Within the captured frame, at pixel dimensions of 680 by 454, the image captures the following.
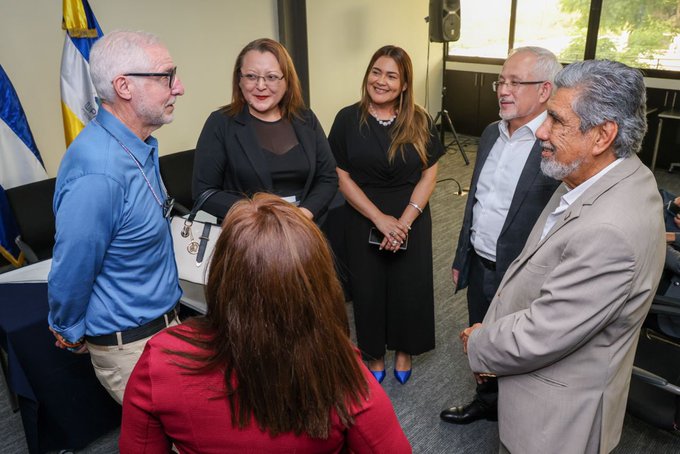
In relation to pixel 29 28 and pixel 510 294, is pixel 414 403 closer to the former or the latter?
pixel 510 294

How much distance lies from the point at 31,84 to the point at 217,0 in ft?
5.40

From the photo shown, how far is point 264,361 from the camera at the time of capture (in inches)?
33.9

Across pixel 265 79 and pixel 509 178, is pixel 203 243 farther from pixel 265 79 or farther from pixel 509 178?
pixel 509 178

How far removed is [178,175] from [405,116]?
1862 mm

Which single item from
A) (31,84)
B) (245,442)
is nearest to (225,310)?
(245,442)

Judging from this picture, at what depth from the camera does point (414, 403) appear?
253 cm

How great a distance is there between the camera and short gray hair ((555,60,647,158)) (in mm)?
1306

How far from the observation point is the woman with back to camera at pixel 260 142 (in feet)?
6.73

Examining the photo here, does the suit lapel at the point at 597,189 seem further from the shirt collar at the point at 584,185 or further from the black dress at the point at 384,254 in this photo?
the black dress at the point at 384,254

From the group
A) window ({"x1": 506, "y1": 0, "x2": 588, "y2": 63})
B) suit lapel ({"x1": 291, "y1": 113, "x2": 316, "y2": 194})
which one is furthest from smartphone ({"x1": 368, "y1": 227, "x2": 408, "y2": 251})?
window ({"x1": 506, "y1": 0, "x2": 588, "y2": 63})

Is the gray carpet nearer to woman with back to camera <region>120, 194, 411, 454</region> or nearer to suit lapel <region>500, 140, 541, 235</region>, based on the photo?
suit lapel <region>500, 140, 541, 235</region>

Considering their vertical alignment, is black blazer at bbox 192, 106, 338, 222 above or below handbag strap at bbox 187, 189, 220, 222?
above

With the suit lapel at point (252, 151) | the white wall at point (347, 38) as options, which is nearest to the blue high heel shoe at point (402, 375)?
the suit lapel at point (252, 151)

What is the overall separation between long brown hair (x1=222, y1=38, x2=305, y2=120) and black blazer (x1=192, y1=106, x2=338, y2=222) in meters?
0.03
